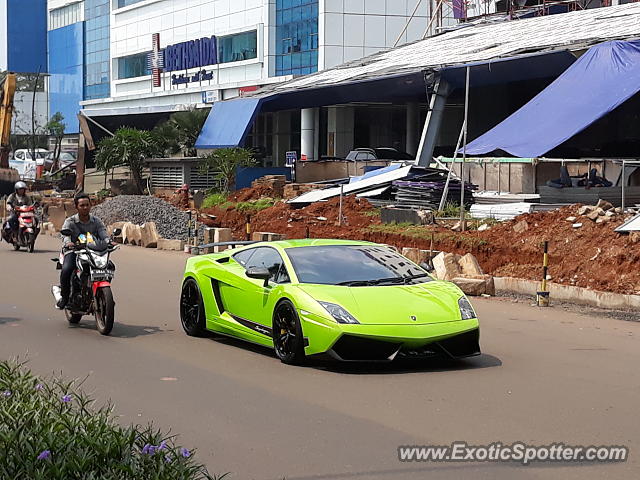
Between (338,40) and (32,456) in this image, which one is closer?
(32,456)

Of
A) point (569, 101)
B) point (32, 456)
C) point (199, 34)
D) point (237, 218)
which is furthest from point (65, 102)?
point (32, 456)

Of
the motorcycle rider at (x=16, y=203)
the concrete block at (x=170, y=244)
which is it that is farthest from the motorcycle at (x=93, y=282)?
the concrete block at (x=170, y=244)

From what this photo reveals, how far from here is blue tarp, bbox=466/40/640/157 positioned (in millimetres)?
24359

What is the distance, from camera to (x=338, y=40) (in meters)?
62.5

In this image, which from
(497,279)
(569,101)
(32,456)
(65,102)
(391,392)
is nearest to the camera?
(32,456)

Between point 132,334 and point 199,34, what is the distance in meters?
62.2

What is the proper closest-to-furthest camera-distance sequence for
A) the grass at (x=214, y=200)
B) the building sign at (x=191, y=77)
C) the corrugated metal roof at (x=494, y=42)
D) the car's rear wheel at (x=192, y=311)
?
the car's rear wheel at (x=192, y=311), the corrugated metal roof at (x=494, y=42), the grass at (x=214, y=200), the building sign at (x=191, y=77)

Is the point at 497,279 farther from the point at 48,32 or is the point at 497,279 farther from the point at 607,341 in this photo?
the point at 48,32

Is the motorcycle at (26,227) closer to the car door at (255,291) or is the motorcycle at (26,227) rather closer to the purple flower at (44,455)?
the car door at (255,291)

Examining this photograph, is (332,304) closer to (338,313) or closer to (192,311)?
(338,313)

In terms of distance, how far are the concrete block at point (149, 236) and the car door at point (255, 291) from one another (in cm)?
1644

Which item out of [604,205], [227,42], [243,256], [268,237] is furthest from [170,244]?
[227,42]

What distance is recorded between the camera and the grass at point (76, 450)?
5660 millimetres

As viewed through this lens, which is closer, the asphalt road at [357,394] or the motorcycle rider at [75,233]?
A: the asphalt road at [357,394]
